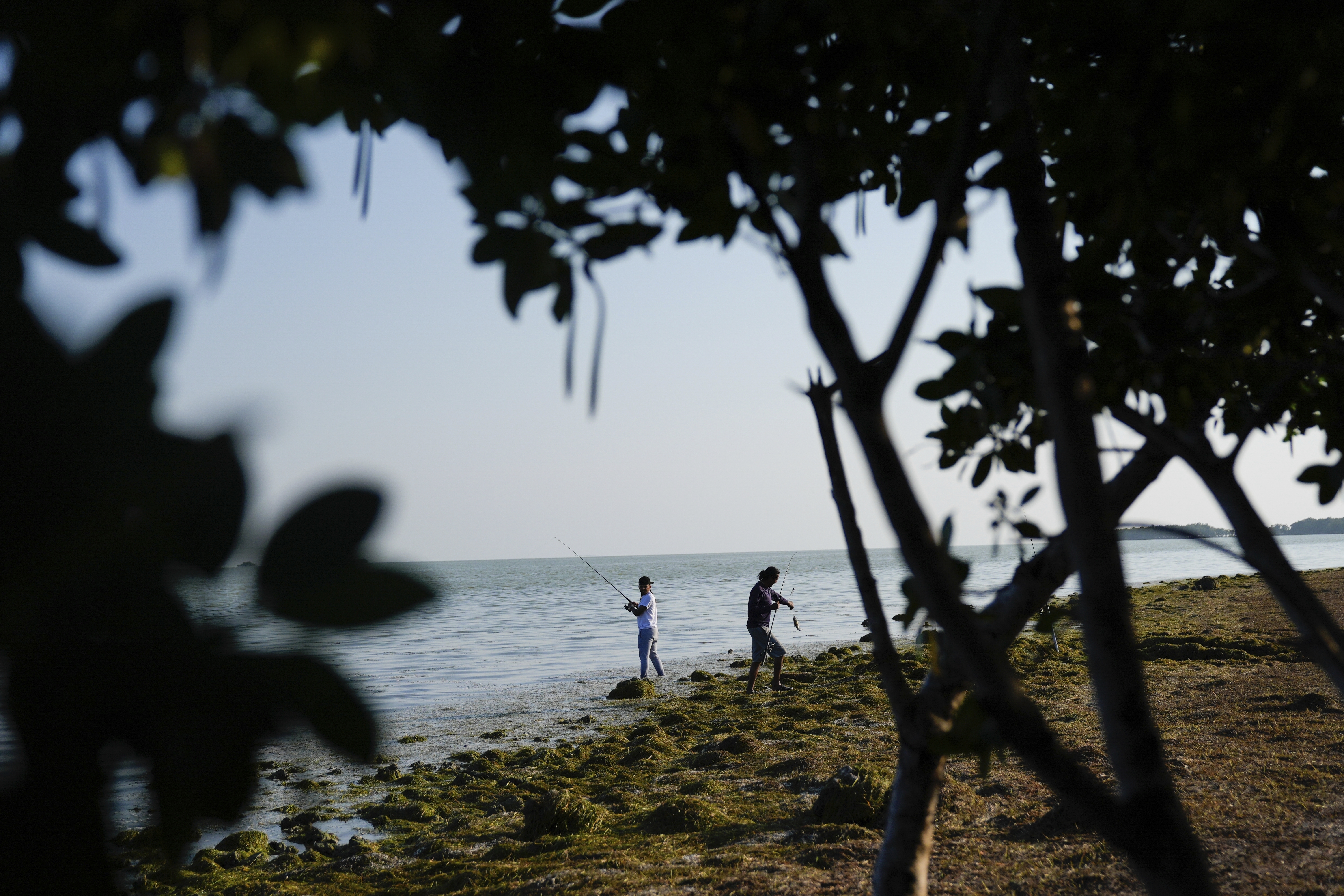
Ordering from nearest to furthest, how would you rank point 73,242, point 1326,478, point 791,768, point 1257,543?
1. point 73,242
2. point 1257,543
3. point 1326,478
4. point 791,768

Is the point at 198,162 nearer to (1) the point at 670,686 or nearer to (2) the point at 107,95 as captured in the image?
(2) the point at 107,95

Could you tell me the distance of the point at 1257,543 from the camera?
1846mm

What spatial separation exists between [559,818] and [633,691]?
715 cm

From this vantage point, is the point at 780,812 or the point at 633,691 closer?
the point at 780,812

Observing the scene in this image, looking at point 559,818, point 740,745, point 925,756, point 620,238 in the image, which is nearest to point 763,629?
point 740,745

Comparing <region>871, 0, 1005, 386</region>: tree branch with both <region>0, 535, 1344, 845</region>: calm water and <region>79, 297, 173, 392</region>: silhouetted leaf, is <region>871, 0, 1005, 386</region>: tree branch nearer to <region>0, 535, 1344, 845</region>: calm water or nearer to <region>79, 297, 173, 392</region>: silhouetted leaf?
<region>0, 535, 1344, 845</region>: calm water

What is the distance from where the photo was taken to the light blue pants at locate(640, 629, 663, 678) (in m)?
14.6

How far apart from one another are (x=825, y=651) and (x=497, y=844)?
1241 cm

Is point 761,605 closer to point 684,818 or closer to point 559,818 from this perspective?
point 684,818

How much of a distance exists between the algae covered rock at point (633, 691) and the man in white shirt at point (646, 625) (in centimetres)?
73

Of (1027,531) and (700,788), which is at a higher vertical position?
(1027,531)

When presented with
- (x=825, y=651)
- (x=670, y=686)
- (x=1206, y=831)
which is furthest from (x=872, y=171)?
(x=825, y=651)

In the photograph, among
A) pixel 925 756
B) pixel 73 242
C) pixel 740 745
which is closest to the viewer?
pixel 73 242

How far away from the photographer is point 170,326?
67 centimetres
